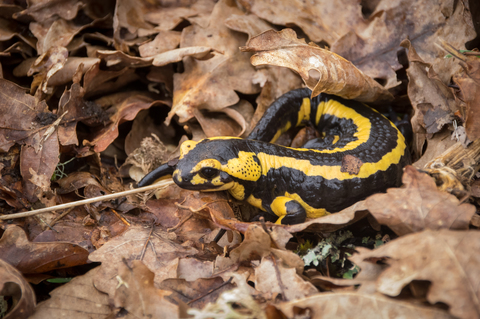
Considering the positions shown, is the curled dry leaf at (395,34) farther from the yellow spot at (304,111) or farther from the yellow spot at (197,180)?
the yellow spot at (197,180)

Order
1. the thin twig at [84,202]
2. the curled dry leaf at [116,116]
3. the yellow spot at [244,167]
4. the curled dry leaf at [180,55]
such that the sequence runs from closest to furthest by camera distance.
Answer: the thin twig at [84,202] < the yellow spot at [244,167] < the curled dry leaf at [116,116] < the curled dry leaf at [180,55]

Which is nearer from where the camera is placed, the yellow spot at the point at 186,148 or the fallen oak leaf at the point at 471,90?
the fallen oak leaf at the point at 471,90

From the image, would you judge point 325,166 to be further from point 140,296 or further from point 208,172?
point 140,296

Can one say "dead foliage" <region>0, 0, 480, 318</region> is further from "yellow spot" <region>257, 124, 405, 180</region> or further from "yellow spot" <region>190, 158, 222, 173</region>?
"yellow spot" <region>190, 158, 222, 173</region>

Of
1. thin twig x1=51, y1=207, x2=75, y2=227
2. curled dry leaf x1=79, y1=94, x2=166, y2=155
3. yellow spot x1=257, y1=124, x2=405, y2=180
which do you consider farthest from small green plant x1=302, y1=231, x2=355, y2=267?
curled dry leaf x1=79, y1=94, x2=166, y2=155

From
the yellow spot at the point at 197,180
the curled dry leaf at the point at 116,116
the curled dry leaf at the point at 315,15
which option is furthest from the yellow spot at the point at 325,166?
the curled dry leaf at the point at 315,15

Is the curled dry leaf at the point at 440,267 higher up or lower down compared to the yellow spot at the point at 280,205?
higher up

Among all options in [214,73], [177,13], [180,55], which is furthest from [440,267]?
[177,13]

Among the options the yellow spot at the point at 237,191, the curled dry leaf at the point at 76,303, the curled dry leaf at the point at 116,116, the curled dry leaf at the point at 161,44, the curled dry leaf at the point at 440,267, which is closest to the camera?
the curled dry leaf at the point at 440,267
